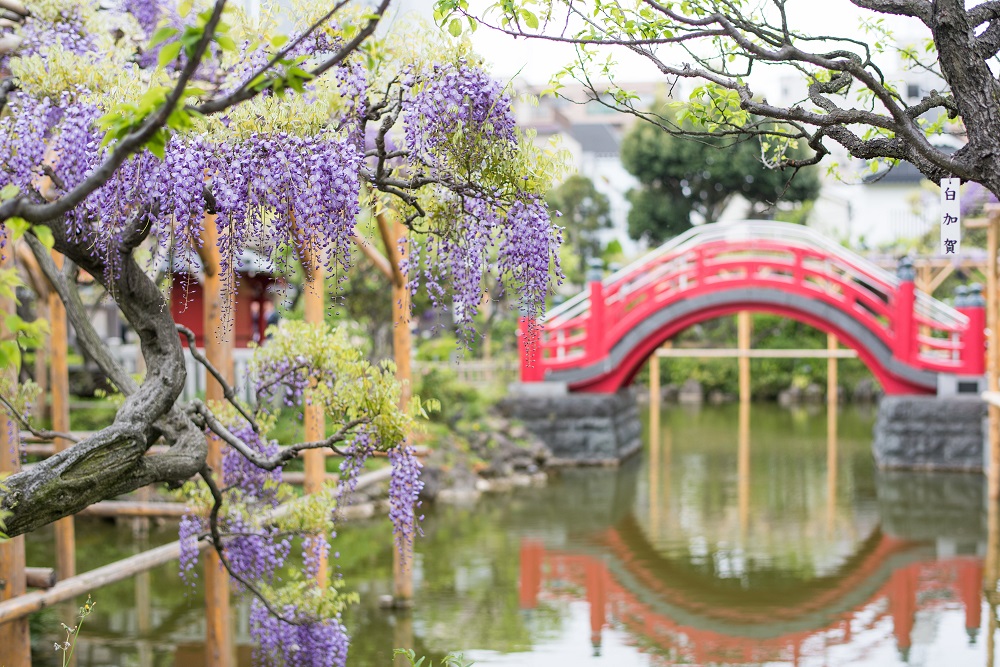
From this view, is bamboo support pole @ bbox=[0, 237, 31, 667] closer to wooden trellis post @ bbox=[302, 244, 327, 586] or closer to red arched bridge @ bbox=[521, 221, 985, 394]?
wooden trellis post @ bbox=[302, 244, 327, 586]

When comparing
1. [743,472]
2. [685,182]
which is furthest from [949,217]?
[685,182]

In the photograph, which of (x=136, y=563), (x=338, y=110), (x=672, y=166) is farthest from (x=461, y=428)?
(x=672, y=166)

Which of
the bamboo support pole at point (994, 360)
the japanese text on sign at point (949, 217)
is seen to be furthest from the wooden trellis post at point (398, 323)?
the bamboo support pole at point (994, 360)

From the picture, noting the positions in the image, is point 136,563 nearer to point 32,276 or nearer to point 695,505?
point 32,276

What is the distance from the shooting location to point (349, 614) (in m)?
6.28

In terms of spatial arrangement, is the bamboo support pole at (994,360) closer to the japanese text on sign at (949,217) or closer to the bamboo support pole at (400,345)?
the bamboo support pole at (400,345)

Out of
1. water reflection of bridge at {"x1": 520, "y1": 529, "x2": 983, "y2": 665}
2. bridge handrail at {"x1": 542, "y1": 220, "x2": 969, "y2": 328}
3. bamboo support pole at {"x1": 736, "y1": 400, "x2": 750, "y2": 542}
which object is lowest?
water reflection of bridge at {"x1": 520, "y1": 529, "x2": 983, "y2": 665}

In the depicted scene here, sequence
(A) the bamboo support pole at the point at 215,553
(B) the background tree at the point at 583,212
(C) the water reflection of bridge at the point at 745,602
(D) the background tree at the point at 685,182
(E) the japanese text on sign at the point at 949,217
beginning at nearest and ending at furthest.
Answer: (E) the japanese text on sign at the point at 949,217
(A) the bamboo support pole at the point at 215,553
(C) the water reflection of bridge at the point at 745,602
(D) the background tree at the point at 685,182
(B) the background tree at the point at 583,212

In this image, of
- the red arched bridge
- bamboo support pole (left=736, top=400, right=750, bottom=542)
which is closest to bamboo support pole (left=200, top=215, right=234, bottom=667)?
bamboo support pole (left=736, top=400, right=750, bottom=542)

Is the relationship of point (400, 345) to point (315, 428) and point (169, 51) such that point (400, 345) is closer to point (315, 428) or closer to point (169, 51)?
point (315, 428)

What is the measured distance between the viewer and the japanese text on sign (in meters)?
3.66

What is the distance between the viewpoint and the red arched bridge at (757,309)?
12023mm

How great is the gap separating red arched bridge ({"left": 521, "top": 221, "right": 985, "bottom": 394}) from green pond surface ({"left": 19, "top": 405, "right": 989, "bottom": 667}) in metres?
1.45

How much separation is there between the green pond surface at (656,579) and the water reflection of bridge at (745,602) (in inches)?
0.6
